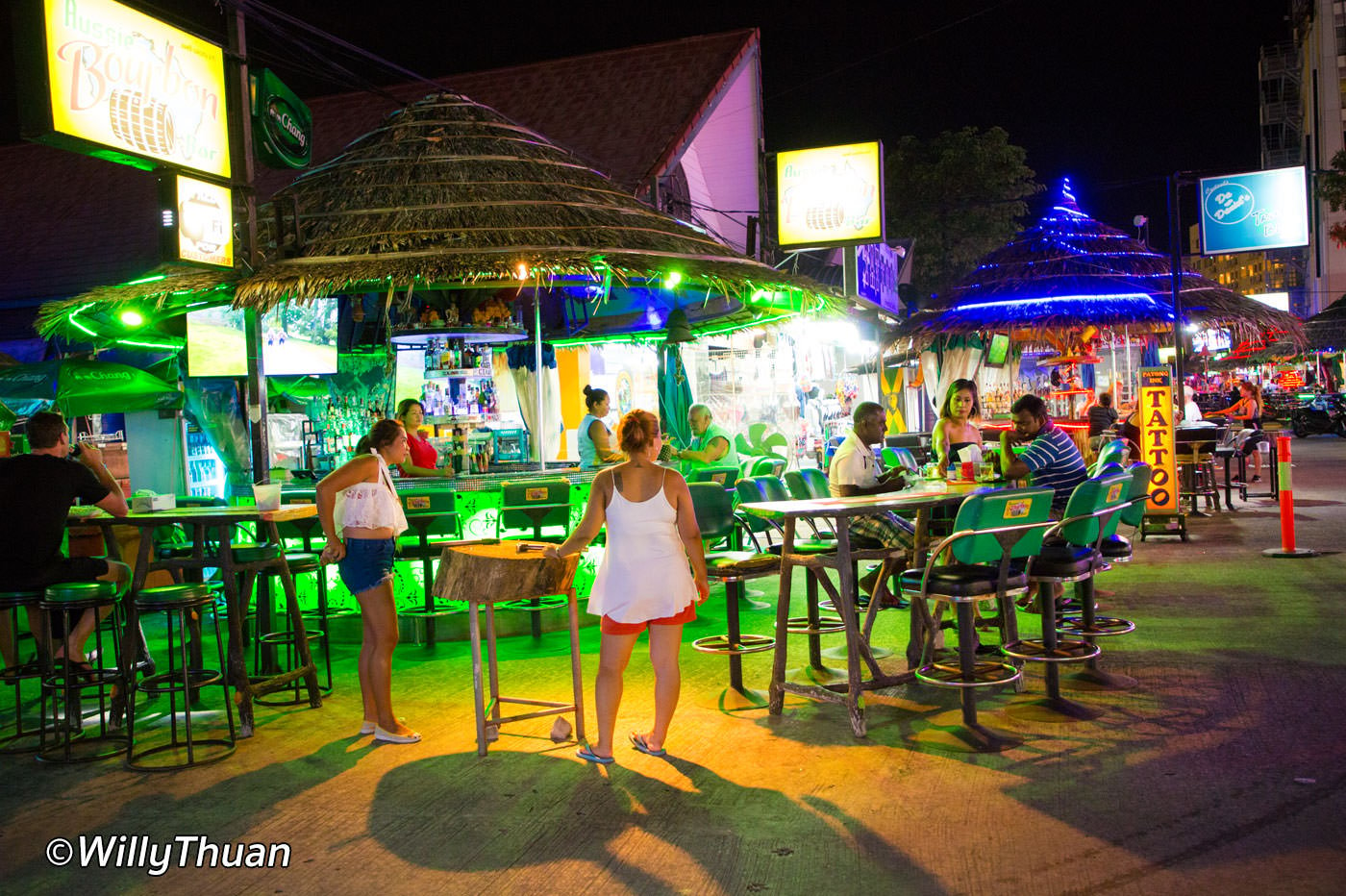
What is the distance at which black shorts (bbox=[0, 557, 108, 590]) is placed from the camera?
22.2 feet

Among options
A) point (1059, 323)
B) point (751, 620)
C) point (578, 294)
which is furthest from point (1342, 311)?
point (751, 620)

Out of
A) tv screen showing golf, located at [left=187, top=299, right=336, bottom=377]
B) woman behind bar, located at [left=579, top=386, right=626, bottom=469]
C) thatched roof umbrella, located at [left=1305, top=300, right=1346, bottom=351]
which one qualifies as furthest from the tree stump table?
thatched roof umbrella, located at [left=1305, top=300, right=1346, bottom=351]

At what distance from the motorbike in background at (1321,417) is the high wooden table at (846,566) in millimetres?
35271

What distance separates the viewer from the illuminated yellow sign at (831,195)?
16391 millimetres

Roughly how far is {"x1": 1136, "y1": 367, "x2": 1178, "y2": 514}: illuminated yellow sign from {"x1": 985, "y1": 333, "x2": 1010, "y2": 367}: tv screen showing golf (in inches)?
332

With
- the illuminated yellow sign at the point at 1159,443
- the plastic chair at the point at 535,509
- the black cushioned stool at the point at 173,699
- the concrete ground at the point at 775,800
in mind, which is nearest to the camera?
the concrete ground at the point at 775,800

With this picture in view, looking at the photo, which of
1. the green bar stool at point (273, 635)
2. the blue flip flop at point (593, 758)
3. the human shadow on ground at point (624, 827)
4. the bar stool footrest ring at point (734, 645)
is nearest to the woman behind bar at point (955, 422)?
the bar stool footrest ring at point (734, 645)

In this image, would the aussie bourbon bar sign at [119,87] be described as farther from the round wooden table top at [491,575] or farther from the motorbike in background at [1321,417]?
the motorbike in background at [1321,417]

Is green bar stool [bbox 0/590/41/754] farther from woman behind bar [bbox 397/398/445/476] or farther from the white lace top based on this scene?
woman behind bar [bbox 397/398/445/476]

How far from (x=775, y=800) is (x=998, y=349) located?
18708 mm

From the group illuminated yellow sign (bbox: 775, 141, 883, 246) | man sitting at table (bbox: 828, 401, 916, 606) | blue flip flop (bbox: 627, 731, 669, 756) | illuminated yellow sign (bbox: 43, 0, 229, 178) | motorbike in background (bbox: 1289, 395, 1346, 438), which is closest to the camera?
blue flip flop (bbox: 627, 731, 669, 756)

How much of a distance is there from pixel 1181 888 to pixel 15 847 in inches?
184

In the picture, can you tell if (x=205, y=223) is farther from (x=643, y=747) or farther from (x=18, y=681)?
(x=643, y=747)

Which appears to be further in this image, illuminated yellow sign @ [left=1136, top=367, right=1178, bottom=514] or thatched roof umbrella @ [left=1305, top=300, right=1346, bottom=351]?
thatched roof umbrella @ [left=1305, top=300, right=1346, bottom=351]
